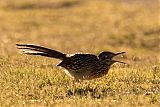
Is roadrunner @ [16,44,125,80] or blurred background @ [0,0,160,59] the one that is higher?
blurred background @ [0,0,160,59]

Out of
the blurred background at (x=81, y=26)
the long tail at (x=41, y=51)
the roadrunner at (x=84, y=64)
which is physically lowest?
the roadrunner at (x=84, y=64)

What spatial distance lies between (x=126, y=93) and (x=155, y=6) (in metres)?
27.7

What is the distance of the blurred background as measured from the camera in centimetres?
2355

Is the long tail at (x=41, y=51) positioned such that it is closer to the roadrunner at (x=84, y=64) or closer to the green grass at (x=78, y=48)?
the roadrunner at (x=84, y=64)

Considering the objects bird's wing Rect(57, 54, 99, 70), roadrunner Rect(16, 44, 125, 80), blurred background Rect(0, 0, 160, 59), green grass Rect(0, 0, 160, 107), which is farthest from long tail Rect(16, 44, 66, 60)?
blurred background Rect(0, 0, 160, 59)

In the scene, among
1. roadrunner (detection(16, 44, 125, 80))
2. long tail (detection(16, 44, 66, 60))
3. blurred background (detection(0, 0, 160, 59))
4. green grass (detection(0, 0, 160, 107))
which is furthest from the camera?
blurred background (detection(0, 0, 160, 59))

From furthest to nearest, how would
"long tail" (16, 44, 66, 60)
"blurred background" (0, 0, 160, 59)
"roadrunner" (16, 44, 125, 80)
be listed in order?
"blurred background" (0, 0, 160, 59), "long tail" (16, 44, 66, 60), "roadrunner" (16, 44, 125, 80)

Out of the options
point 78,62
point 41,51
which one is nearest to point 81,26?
point 41,51

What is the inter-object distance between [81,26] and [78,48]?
258 inches

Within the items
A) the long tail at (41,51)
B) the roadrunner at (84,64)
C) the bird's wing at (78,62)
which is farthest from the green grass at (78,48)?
the long tail at (41,51)

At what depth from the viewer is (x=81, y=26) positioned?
28.6 m

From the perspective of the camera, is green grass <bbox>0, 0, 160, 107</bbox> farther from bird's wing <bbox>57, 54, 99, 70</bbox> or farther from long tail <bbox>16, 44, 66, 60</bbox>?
long tail <bbox>16, 44, 66, 60</bbox>

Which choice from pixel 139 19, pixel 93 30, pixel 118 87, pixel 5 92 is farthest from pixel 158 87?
pixel 139 19

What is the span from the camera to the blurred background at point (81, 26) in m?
23.5
